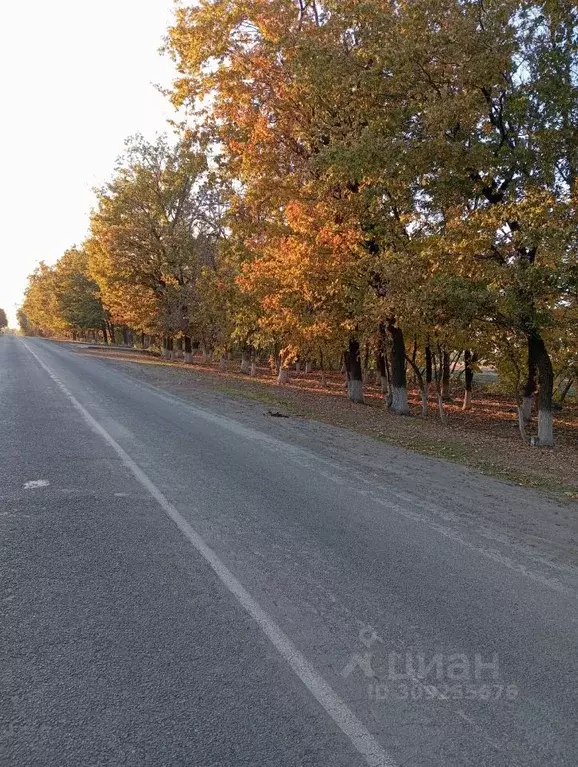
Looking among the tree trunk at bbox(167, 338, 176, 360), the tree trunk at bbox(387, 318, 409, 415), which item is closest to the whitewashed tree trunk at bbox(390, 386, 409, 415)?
the tree trunk at bbox(387, 318, 409, 415)

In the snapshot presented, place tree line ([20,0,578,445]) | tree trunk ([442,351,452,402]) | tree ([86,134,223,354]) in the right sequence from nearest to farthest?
1. tree line ([20,0,578,445])
2. tree trunk ([442,351,452,402])
3. tree ([86,134,223,354])

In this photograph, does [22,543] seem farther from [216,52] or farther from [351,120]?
[216,52]

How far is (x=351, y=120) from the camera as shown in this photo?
51.0 ft

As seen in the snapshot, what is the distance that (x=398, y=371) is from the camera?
1988 cm

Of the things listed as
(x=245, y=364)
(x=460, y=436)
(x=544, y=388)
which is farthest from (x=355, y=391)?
(x=245, y=364)

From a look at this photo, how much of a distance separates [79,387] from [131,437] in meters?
8.07

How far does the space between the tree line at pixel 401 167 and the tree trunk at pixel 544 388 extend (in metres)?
0.05

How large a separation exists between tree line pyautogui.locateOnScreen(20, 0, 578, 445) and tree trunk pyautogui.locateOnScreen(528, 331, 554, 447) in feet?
0.16

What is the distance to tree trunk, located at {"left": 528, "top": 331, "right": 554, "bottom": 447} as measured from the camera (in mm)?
14820

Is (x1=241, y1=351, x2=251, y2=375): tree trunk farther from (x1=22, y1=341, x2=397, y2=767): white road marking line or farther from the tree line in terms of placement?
(x1=22, y1=341, x2=397, y2=767): white road marking line

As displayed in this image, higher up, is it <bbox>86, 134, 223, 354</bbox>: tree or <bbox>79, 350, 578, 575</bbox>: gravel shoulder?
<bbox>86, 134, 223, 354</bbox>: tree

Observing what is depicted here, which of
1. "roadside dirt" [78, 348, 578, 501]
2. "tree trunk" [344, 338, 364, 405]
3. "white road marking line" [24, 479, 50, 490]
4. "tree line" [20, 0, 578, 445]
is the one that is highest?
"tree line" [20, 0, 578, 445]

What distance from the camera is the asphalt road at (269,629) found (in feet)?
8.39

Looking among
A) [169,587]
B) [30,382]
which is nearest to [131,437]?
[169,587]
